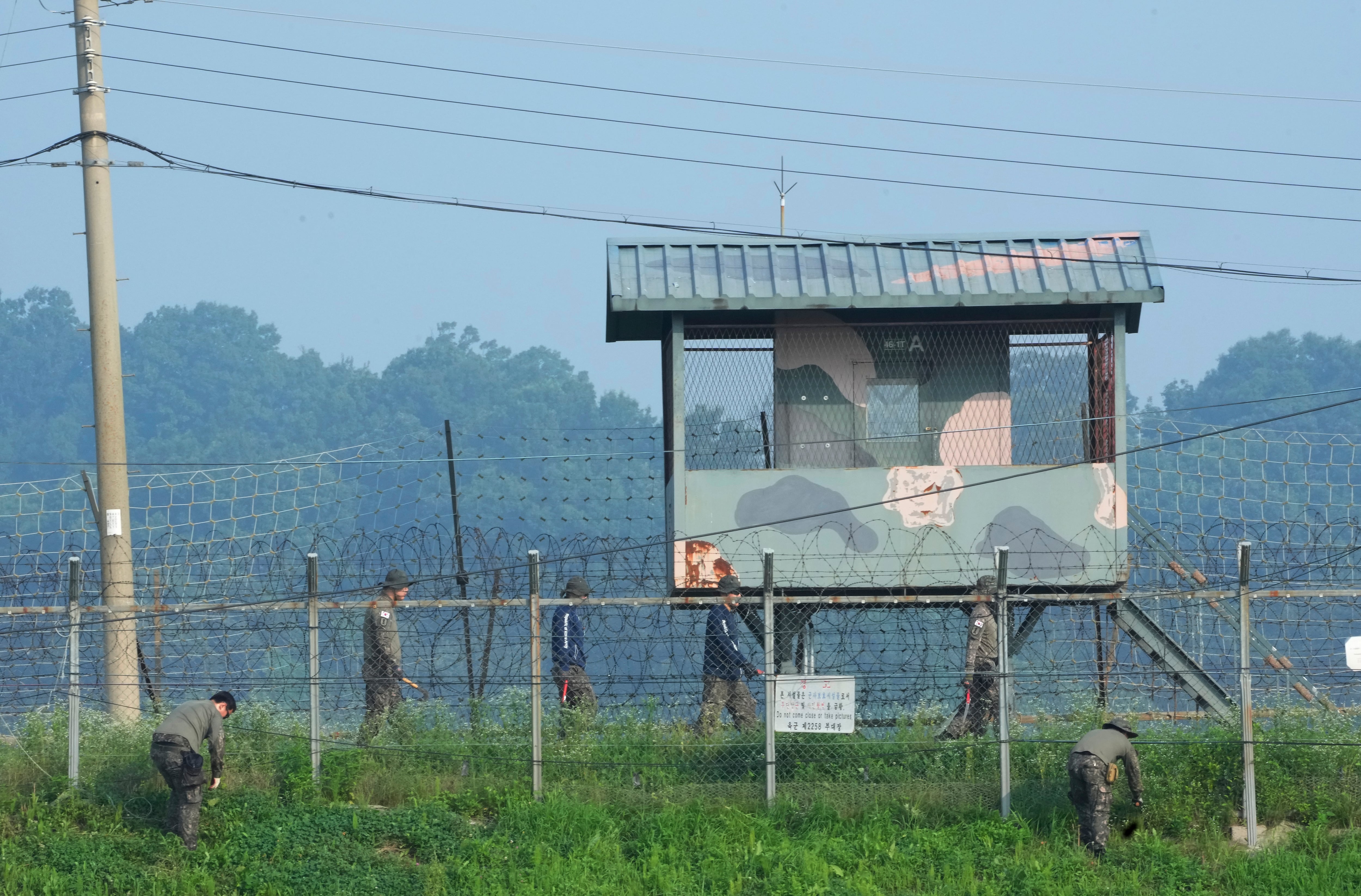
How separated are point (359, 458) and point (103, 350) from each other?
8.24ft

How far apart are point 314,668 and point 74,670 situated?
1681 mm

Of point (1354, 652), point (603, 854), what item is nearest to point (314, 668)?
point (603, 854)

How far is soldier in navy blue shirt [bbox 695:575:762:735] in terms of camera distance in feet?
38.8

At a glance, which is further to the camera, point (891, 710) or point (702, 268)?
point (702, 268)

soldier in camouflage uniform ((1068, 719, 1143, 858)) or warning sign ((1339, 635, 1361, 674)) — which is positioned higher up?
warning sign ((1339, 635, 1361, 674))

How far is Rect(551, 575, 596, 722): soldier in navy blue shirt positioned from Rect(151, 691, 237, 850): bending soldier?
242cm

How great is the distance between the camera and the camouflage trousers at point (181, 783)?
10812mm

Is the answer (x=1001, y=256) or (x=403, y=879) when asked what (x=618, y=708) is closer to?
(x=403, y=879)

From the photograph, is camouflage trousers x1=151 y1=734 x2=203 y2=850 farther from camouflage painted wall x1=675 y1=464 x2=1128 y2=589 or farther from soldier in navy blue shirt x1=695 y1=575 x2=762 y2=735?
camouflage painted wall x1=675 y1=464 x2=1128 y2=589

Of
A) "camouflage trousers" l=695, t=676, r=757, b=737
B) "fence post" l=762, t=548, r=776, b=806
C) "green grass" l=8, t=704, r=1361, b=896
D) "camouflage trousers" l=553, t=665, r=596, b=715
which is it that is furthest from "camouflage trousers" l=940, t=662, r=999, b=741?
"camouflage trousers" l=553, t=665, r=596, b=715

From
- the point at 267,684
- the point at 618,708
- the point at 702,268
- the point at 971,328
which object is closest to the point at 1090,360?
the point at 971,328

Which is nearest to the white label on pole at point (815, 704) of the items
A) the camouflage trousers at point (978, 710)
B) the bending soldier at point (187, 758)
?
the camouflage trousers at point (978, 710)

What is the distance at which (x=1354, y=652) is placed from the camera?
35.3 ft

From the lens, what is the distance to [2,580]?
1145 centimetres
